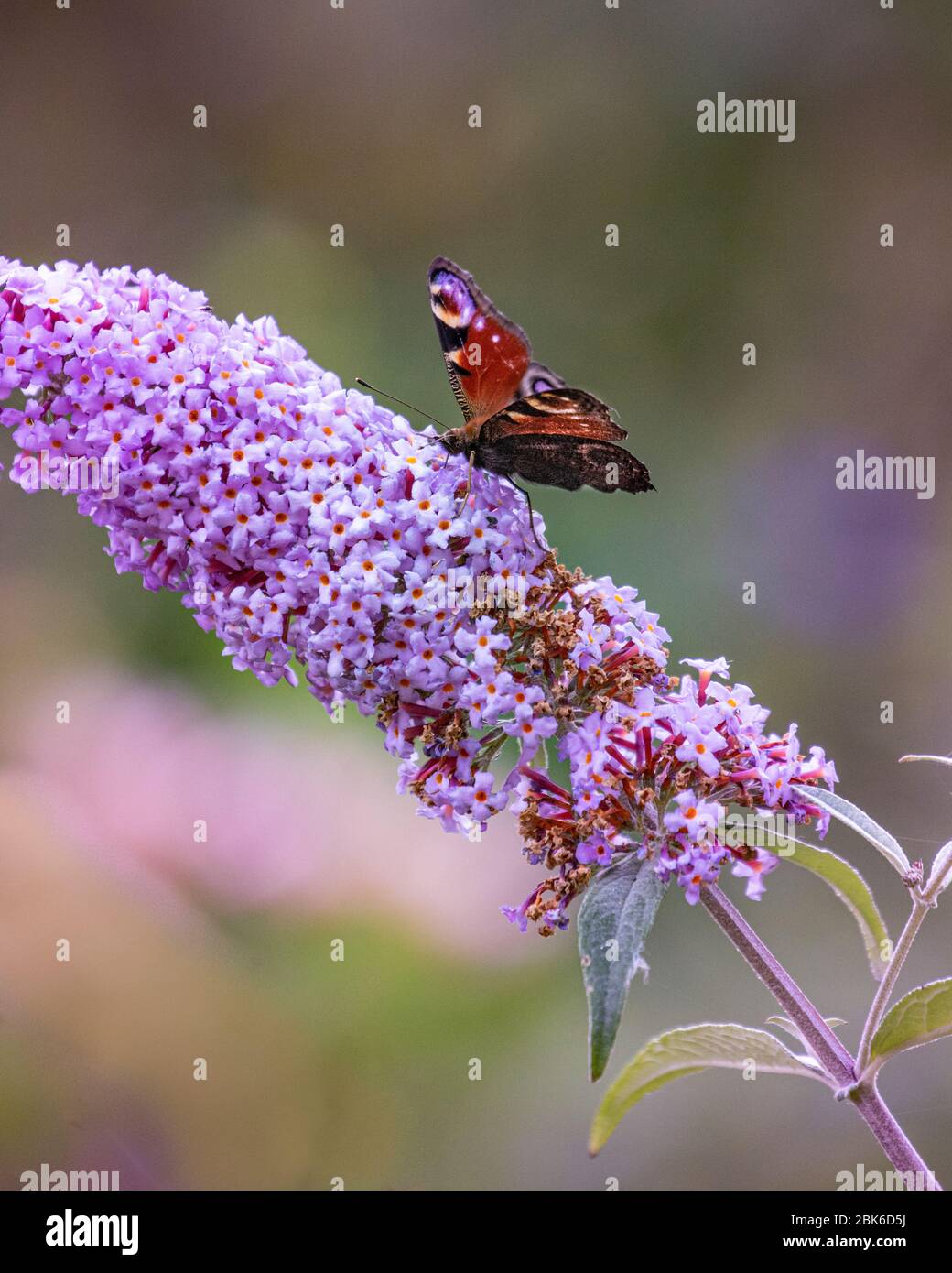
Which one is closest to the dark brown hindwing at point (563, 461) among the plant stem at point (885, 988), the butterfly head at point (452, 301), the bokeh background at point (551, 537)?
the butterfly head at point (452, 301)

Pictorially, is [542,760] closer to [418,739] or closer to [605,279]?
[418,739]

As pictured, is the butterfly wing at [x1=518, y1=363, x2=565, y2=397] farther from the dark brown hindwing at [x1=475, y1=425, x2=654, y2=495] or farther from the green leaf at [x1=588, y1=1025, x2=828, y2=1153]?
the green leaf at [x1=588, y1=1025, x2=828, y2=1153]

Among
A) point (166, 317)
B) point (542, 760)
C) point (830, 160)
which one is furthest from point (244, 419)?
point (830, 160)

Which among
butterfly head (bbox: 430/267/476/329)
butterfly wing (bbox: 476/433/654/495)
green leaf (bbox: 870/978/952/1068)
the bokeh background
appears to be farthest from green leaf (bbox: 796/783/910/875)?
the bokeh background

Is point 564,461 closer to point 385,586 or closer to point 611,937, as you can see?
point 385,586

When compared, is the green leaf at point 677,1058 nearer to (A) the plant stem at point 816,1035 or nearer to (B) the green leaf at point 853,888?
(A) the plant stem at point 816,1035

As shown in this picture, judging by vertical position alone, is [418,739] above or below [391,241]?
below
